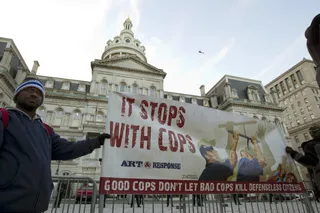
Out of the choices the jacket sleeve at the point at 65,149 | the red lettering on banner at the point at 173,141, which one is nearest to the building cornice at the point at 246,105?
the red lettering on banner at the point at 173,141

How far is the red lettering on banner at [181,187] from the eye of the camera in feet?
10.4

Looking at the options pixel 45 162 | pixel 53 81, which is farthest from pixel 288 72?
pixel 45 162

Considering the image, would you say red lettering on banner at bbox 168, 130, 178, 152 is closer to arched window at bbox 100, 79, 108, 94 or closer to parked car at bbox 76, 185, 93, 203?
parked car at bbox 76, 185, 93, 203

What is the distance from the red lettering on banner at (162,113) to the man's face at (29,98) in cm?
223

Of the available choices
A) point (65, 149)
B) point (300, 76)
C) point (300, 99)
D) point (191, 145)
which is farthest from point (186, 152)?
point (300, 76)

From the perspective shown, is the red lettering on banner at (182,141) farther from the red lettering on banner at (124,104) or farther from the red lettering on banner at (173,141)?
the red lettering on banner at (124,104)

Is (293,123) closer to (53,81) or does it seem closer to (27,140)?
(53,81)

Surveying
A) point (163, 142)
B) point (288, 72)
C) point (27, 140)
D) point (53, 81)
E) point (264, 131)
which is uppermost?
point (288, 72)

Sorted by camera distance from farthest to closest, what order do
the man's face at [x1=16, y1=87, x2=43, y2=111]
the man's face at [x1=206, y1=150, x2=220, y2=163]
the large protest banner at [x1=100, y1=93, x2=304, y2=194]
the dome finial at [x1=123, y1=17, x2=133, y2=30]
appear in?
the dome finial at [x1=123, y1=17, x2=133, y2=30], the man's face at [x1=206, y1=150, x2=220, y2=163], the large protest banner at [x1=100, y1=93, x2=304, y2=194], the man's face at [x1=16, y1=87, x2=43, y2=111]

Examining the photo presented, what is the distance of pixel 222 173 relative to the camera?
163 inches

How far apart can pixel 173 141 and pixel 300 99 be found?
224ft

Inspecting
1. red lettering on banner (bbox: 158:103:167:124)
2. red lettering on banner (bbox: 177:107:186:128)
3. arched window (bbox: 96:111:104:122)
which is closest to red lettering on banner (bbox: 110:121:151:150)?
red lettering on banner (bbox: 158:103:167:124)

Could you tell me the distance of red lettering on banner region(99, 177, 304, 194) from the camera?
125 inches

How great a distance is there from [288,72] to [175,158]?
76.8m
